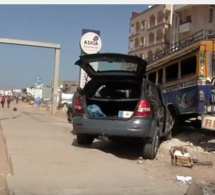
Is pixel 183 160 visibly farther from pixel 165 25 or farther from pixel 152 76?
pixel 165 25

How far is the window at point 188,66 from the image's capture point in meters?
10.9

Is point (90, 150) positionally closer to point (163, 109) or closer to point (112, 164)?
point (112, 164)

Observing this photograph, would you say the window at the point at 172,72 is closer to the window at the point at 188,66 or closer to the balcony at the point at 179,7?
the window at the point at 188,66

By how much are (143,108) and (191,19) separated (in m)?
37.5

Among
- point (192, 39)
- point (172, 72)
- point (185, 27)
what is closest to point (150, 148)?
point (192, 39)

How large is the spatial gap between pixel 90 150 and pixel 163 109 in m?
2.44

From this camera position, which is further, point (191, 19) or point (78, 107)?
point (191, 19)

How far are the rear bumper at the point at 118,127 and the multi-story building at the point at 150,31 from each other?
146ft

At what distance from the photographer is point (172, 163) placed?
8508mm

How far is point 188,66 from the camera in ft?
36.9

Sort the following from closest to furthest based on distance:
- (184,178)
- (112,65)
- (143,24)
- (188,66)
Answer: (184,178), (112,65), (188,66), (143,24)

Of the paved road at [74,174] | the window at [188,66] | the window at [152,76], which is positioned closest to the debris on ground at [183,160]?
the paved road at [74,174]

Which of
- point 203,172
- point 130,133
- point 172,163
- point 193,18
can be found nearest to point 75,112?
point 130,133

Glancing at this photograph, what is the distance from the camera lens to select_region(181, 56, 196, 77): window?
35.7ft
